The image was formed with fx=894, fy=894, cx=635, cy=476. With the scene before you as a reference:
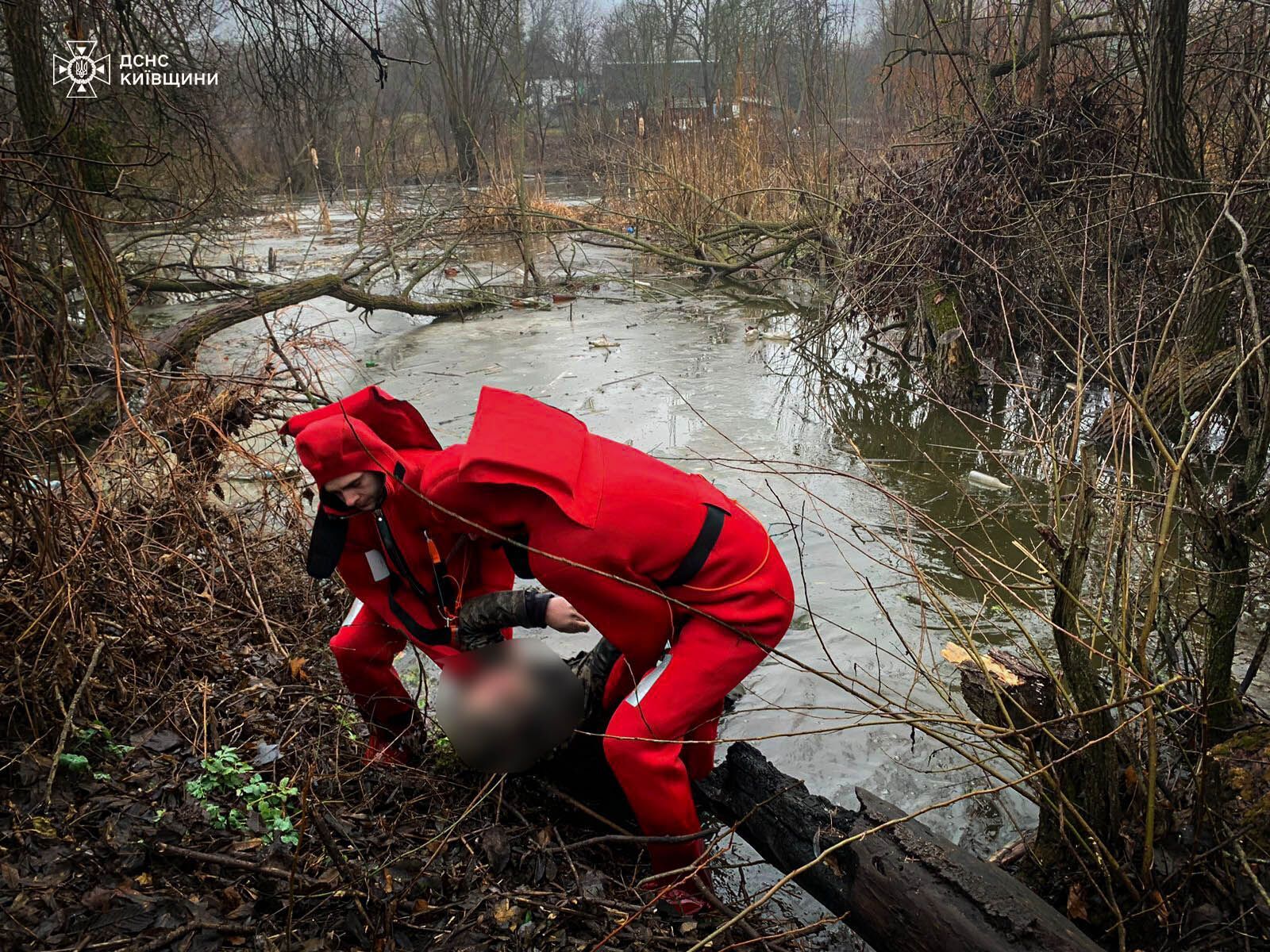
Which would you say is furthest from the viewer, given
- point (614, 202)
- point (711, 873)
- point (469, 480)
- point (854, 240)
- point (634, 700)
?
point (614, 202)

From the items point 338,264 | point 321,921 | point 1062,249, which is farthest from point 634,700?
point 338,264

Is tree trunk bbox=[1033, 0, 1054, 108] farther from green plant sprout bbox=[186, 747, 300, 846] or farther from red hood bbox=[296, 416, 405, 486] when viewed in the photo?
green plant sprout bbox=[186, 747, 300, 846]

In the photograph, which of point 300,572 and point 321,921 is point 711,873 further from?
point 300,572

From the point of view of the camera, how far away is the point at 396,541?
2926mm

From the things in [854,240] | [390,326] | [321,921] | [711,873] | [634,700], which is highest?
[854,240]

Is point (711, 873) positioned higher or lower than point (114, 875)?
lower

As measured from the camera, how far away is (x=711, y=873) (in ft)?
9.79

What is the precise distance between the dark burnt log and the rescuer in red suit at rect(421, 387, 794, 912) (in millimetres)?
310

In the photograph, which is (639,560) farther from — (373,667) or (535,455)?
(373,667)

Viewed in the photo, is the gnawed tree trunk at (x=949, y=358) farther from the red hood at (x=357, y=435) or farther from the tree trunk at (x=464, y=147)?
the tree trunk at (x=464, y=147)

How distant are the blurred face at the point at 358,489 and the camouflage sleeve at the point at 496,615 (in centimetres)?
44

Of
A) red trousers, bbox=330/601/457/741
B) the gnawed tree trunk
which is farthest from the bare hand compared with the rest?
the gnawed tree trunk

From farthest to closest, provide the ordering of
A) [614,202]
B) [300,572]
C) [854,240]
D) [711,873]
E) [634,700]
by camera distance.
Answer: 1. [614,202]
2. [854,240]
3. [300,572]
4. [711,873]
5. [634,700]

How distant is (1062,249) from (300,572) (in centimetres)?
507
